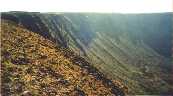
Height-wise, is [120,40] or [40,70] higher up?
[120,40]

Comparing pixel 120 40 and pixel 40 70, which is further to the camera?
pixel 120 40

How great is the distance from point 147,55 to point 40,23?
4058 cm

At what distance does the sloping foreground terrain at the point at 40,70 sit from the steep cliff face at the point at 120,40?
6766 millimetres

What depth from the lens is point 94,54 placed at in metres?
77.1

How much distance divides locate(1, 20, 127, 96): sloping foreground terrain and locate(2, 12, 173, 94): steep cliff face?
6766 millimetres

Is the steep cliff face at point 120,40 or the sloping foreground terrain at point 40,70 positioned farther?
the steep cliff face at point 120,40

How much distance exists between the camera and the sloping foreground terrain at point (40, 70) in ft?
127

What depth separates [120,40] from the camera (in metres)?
92.6

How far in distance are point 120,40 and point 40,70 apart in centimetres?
5202

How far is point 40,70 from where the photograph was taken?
4266 cm

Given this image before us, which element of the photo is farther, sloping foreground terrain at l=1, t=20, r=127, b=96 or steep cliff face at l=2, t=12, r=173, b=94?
steep cliff face at l=2, t=12, r=173, b=94

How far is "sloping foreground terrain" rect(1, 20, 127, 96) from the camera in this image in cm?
3878

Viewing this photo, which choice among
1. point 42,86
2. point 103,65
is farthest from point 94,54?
point 42,86

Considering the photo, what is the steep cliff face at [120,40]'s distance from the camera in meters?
65.2
